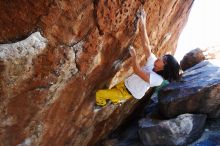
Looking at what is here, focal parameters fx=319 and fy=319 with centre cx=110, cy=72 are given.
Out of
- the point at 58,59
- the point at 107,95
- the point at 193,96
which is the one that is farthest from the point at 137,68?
the point at 193,96

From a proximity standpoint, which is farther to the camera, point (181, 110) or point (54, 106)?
point (181, 110)

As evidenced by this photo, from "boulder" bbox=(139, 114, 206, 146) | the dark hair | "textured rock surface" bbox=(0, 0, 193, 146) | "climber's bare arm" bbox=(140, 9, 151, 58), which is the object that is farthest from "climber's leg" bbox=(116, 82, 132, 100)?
"boulder" bbox=(139, 114, 206, 146)

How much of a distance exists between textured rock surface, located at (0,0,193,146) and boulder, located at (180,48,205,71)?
165 inches

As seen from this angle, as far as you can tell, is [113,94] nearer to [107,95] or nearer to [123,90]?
[107,95]

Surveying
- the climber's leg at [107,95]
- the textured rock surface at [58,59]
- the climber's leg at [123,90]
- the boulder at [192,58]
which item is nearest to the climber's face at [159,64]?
the textured rock surface at [58,59]

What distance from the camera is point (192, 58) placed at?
10414 mm

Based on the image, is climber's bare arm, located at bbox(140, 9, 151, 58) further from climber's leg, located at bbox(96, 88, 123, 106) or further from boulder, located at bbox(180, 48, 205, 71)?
boulder, located at bbox(180, 48, 205, 71)

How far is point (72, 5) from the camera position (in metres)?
4.02

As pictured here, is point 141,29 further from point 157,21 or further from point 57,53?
point 57,53

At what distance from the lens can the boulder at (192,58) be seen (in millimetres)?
10375

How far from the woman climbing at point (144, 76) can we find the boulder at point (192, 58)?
13.9ft

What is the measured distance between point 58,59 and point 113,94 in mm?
2023

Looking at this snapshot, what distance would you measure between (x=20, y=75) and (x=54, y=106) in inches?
43.0

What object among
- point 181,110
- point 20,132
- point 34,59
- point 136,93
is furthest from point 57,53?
point 181,110
